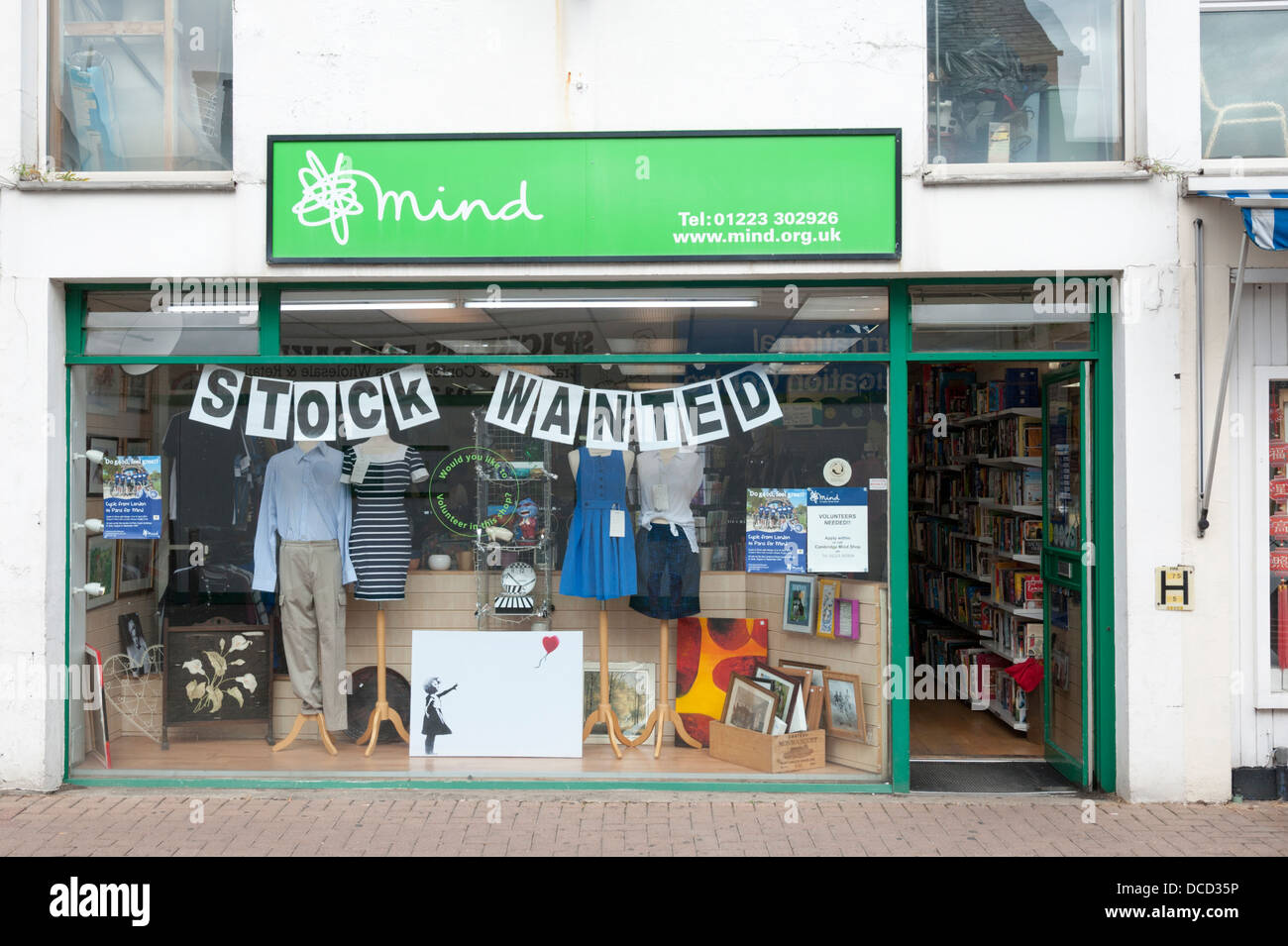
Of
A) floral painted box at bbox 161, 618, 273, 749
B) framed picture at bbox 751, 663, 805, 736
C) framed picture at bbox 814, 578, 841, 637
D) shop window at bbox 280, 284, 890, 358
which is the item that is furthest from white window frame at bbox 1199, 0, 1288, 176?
floral painted box at bbox 161, 618, 273, 749

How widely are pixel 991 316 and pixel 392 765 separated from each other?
440 cm

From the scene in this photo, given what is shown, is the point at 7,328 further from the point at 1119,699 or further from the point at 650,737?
the point at 1119,699

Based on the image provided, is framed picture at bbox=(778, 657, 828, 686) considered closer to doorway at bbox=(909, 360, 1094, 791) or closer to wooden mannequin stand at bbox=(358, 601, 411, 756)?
doorway at bbox=(909, 360, 1094, 791)

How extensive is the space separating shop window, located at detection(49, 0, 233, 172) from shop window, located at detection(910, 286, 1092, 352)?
13.9ft

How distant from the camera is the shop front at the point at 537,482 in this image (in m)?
5.95

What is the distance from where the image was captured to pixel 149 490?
21.1 ft

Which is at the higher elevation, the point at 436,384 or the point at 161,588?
the point at 436,384

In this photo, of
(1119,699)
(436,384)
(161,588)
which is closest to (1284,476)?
(1119,699)

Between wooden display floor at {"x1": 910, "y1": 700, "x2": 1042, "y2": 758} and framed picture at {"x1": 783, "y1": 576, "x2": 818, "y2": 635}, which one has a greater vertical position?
framed picture at {"x1": 783, "y1": 576, "x2": 818, "y2": 635}

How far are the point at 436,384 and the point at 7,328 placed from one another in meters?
2.43

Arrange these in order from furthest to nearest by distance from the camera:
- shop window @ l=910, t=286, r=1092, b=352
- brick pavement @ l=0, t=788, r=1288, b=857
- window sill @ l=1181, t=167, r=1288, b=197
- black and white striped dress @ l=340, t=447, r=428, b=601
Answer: black and white striped dress @ l=340, t=447, r=428, b=601, shop window @ l=910, t=286, r=1092, b=352, window sill @ l=1181, t=167, r=1288, b=197, brick pavement @ l=0, t=788, r=1288, b=857

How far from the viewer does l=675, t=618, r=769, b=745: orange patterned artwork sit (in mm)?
6434

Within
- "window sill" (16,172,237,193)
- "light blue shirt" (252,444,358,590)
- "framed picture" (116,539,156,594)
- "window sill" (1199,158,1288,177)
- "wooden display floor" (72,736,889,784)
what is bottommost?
"wooden display floor" (72,736,889,784)

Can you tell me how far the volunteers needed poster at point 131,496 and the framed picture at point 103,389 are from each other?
304 mm
